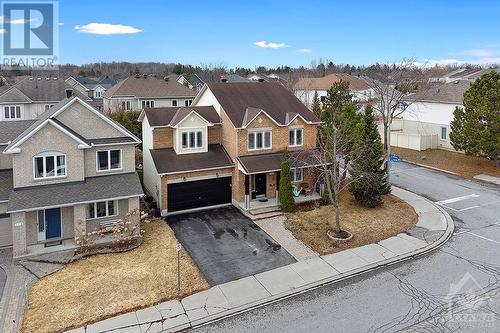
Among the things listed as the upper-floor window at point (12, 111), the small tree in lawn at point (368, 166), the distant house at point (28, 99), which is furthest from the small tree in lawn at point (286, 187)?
the upper-floor window at point (12, 111)

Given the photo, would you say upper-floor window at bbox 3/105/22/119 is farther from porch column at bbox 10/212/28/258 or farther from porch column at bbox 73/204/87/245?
porch column at bbox 73/204/87/245

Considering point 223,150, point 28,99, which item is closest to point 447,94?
point 223,150

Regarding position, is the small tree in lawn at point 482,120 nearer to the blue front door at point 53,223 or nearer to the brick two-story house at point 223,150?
the brick two-story house at point 223,150

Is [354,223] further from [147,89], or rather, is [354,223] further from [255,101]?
[147,89]

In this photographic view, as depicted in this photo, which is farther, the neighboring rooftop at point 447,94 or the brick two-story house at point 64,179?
the neighboring rooftop at point 447,94

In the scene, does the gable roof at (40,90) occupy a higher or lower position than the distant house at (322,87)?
lower

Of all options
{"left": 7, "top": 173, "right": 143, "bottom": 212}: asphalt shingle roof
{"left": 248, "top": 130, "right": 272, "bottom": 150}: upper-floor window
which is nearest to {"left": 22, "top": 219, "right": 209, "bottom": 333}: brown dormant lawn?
{"left": 7, "top": 173, "right": 143, "bottom": 212}: asphalt shingle roof
